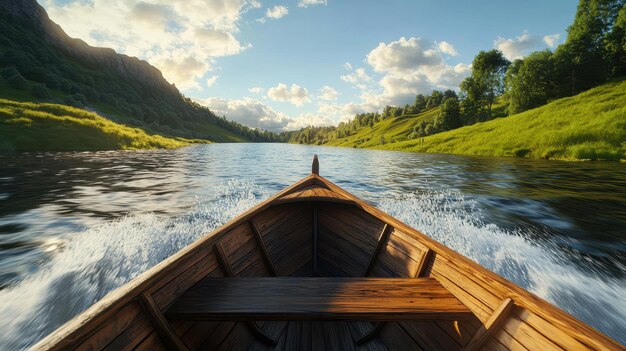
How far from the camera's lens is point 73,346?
1992mm

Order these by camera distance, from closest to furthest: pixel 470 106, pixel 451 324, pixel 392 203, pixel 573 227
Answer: pixel 451 324 < pixel 573 227 < pixel 392 203 < pixel 470 106

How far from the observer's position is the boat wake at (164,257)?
5012 mm

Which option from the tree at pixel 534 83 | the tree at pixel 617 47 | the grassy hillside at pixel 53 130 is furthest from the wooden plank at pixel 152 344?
the tree at pixel 617 47

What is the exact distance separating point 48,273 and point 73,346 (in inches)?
243

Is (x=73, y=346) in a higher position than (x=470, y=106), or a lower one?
lower

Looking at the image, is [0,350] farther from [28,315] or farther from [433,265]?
[433,265]

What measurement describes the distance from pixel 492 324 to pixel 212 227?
851 centimetres

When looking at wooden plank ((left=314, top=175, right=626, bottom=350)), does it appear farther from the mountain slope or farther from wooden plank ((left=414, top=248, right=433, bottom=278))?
the mountain slope

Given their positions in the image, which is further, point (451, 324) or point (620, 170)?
point (620, 170)

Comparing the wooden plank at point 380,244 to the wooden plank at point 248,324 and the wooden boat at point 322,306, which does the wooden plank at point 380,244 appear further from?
the wooden plank at point 248,324

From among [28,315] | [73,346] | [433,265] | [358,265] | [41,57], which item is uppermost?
[41,57]

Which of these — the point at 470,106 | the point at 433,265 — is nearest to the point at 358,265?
the point at 433,265

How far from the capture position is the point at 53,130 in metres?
33.4

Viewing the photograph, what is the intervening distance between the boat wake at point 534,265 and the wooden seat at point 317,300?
4.22 metres
